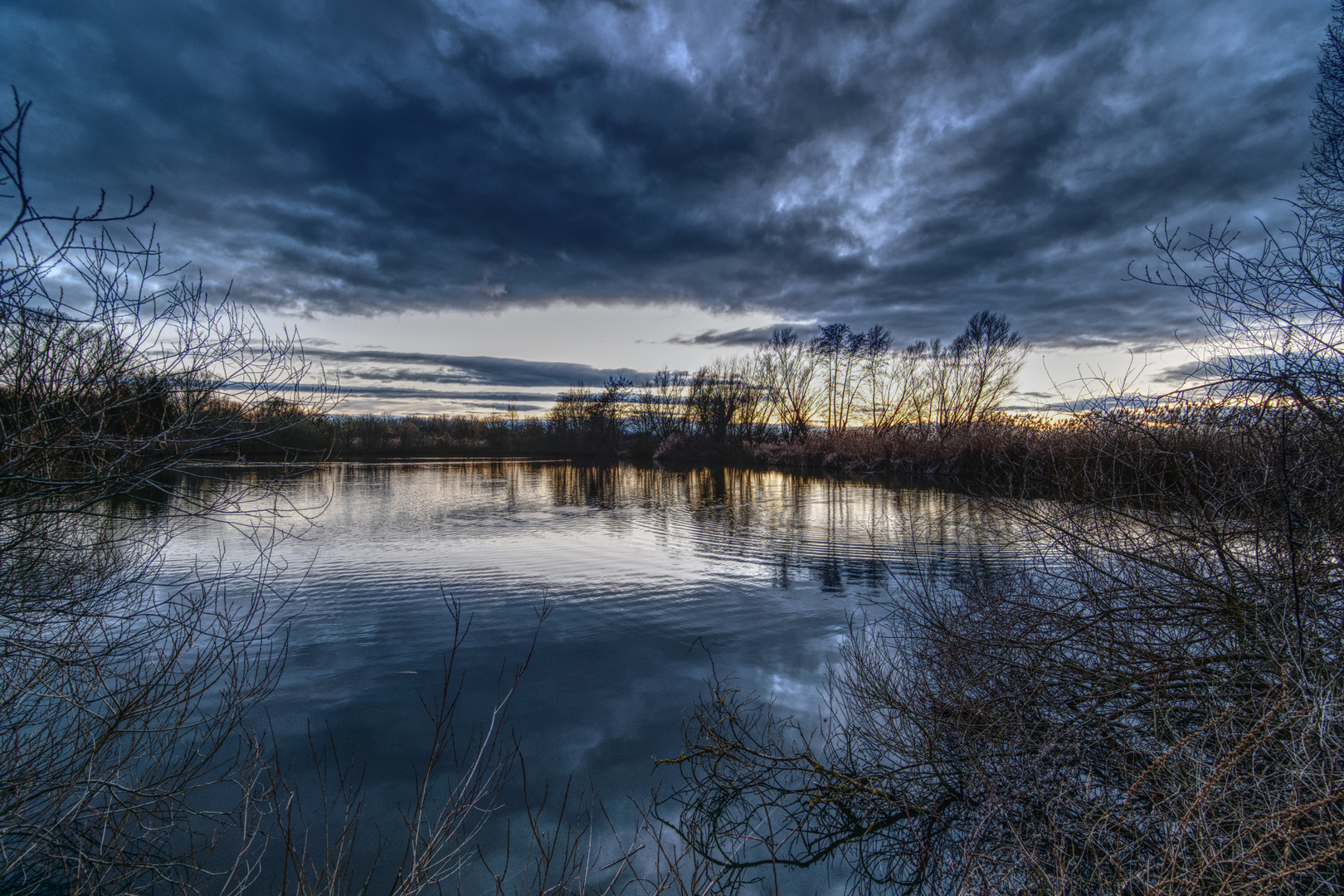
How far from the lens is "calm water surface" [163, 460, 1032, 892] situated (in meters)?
4.85

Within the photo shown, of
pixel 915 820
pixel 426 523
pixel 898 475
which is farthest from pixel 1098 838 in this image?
pixel 898 475

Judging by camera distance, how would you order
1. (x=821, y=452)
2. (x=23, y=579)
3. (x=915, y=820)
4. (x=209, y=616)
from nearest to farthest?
1. (x=915, y=820)
2. (x=23, y=579)
3. (x=209, y=616)
4. (x=821, y=452)

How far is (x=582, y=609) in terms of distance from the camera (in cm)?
805

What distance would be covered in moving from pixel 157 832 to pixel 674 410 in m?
56.3

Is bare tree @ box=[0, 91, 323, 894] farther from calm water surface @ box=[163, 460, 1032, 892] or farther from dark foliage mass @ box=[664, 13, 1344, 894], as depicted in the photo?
dark foliage mass @ box=[664, 13, 1344, 894]

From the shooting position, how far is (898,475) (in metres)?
29.1

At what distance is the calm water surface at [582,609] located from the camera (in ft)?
15.9

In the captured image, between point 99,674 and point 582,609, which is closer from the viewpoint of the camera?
point 99,674

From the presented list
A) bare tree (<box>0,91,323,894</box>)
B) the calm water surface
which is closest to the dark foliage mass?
the calm water surface

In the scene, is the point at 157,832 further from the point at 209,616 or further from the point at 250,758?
the point at 209,616

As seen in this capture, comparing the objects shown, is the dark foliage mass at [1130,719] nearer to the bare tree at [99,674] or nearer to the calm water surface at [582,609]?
the calm water surface at [582,609]

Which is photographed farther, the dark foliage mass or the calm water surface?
the calm water surface

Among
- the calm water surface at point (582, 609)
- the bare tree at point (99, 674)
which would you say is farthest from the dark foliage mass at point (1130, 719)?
the bare tree at point (99, 674)

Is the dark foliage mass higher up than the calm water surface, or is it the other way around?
the dark foliage mass
